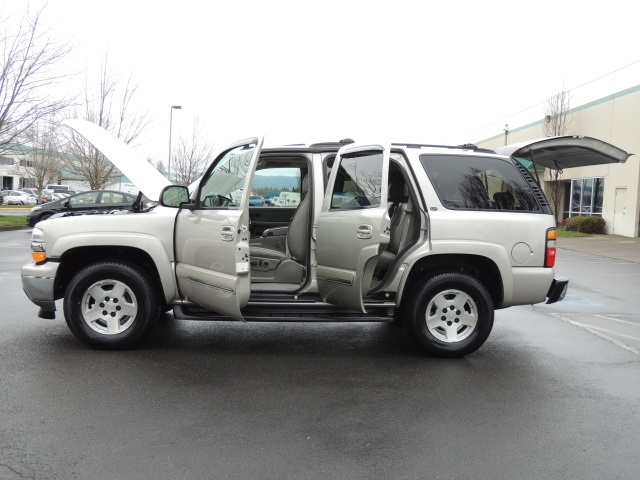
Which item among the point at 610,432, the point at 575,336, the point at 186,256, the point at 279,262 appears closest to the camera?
the point at 610,432

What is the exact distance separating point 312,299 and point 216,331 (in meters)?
1.40

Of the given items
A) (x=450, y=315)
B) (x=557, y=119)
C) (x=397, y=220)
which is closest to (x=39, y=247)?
(x=397, y=220)

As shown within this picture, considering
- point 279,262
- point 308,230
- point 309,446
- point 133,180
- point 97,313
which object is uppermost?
point 133,180

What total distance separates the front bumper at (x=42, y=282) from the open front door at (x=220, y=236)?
1.22 m

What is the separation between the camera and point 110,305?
17.7 feet

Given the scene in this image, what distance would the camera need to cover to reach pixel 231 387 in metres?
4.52

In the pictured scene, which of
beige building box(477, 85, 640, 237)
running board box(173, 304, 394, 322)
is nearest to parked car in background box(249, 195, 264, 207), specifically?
running board box(173, 304, 394, 322)

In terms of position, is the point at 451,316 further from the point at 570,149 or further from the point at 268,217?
Result: the point at 268,217

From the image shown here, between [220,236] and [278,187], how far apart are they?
1885 mm

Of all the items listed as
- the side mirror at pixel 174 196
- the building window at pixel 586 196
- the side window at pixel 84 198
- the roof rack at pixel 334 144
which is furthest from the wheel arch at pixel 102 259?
the building window at pixel 586 196

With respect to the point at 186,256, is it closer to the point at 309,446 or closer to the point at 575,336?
the point at 309,446

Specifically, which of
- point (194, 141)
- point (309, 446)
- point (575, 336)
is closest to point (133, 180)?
point (309, 446)

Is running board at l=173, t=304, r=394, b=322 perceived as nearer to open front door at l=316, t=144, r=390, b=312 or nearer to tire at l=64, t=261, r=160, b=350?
open front door at l=316, t=144, r=390, b=312

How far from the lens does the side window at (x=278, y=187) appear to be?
6391mm
